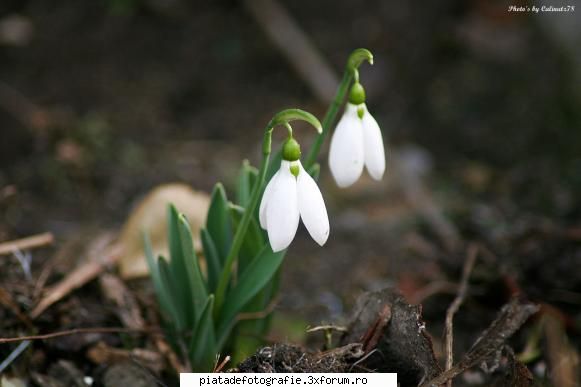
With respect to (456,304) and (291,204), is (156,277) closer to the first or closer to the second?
(291,204)

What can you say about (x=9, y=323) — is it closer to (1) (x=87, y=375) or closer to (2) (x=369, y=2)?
(1) (x=87, y=375)

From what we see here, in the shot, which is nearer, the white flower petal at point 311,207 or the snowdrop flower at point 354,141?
the white flower petal at point 311,207

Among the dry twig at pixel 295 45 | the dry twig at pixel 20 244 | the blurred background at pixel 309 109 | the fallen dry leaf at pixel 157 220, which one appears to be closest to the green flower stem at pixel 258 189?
the fallen dry leaf at pixel 157 220

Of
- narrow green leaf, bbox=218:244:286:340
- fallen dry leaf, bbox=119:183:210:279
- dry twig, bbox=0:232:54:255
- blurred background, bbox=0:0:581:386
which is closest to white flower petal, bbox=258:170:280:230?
narrow green leaf, bbox=218:244:286:340

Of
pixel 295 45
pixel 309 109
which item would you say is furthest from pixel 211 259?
pixel 295 45

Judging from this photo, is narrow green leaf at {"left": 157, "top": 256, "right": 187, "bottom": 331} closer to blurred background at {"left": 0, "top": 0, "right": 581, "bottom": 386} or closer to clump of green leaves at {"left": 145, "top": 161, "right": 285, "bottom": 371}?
clump of green leaves at {"left": 145, "top": 161, "right": 285, "bottom": 371}

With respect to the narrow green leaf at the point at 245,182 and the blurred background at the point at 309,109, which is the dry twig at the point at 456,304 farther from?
the narrow green leaf at the point at 245,182
